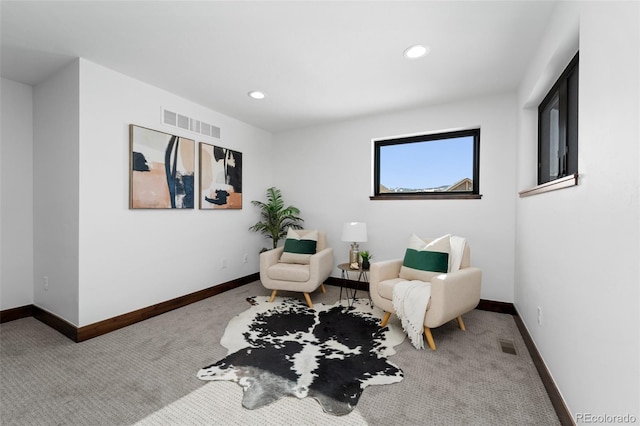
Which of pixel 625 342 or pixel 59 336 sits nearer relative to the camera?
pixel 625 342

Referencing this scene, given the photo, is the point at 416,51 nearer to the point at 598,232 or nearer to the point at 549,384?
the point at 598,232

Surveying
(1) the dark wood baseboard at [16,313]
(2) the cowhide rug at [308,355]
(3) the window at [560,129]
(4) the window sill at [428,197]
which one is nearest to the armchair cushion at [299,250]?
(2) the cowhide rug at [308,355]

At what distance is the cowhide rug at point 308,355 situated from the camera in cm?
178

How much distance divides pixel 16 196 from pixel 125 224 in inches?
48.1

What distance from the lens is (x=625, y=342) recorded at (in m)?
0.99

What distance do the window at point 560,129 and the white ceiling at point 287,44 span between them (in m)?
0.43

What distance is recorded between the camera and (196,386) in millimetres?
1836

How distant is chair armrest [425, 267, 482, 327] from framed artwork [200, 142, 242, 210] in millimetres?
2843

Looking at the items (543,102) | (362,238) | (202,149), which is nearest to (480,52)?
(543,102)

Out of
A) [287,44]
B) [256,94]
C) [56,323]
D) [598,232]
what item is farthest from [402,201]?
[56,323]

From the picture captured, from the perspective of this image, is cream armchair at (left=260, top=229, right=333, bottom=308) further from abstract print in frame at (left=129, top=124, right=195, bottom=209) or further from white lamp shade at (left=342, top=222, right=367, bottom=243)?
abstract print in frame at (left=129, top=124, right=195, bottom=209)

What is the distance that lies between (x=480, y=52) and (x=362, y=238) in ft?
6.93

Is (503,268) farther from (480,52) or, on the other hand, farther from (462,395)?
(480,52)

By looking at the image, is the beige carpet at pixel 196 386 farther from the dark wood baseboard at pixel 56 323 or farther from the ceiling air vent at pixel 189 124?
the ceiling air vent at pixel 189 124
